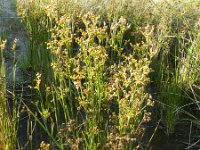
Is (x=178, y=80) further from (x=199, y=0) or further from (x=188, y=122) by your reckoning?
(x=199, y=0)

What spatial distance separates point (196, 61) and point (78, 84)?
137 cm

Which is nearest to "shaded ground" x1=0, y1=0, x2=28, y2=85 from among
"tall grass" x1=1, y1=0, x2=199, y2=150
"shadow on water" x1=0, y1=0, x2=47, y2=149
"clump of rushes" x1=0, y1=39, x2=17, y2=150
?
"shadow on water" x1=0, y1=0, x2=47, y2=149

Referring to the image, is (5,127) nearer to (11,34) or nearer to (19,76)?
(19,76)

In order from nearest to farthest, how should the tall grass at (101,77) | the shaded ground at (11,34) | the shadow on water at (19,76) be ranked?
the tall grass at (101,77)
the shadow on water at (19,76)
the shaded ground at (11,34)

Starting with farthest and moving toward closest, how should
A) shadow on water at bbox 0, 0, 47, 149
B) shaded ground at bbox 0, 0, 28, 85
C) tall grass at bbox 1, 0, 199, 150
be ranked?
shaded ground at bbox 0, 0, 28, 85 < shadow on water at bbox 0, 0, 47, 149 < tall grass at bbox 1, 0, 199, 150

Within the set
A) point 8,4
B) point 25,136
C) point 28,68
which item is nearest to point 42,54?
point 28,68

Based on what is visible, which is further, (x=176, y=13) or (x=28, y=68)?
(x=176, y=13)

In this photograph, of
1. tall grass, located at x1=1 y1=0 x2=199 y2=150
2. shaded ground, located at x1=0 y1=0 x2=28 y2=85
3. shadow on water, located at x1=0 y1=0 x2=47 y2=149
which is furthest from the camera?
shaded ground, located at x1=0 y1=0 x2=28 y2=85

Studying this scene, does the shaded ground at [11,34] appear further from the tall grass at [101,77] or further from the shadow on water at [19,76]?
the tall grass at [101,77]

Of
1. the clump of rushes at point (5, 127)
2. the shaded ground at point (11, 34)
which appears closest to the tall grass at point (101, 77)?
the clump of rushes at point (5, 127)

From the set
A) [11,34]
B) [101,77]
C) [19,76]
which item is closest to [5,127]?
[101,77]

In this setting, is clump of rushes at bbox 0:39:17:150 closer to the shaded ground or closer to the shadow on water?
the shadow on water

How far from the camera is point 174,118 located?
9.45 ft

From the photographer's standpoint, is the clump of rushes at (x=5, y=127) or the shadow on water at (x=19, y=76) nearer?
the clump of rushes at (x=5, y=127)
